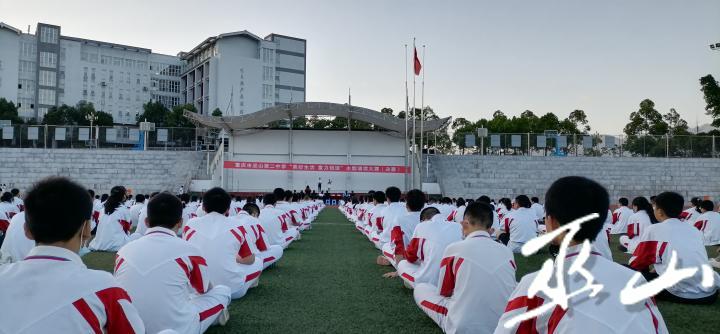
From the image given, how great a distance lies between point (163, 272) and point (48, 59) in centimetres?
7860

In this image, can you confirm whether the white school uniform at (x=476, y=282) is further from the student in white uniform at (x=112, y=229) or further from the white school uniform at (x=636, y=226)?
the student in white uniform at (x=112, y=229)

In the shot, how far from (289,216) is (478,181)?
2398 cm

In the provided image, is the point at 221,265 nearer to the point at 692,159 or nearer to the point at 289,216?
the point at 289,216

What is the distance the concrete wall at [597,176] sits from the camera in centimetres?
3478

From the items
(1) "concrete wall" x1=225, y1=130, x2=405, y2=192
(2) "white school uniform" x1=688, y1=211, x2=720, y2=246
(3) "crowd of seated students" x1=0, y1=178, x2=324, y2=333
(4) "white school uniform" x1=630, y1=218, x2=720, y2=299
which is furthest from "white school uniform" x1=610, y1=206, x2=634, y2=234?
(1) "concrete wall" x1=225, y1=130, x2=405, y2=192

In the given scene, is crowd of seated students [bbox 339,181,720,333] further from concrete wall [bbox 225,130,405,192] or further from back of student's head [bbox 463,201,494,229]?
concrete wall [bbox 225,130,405,192]

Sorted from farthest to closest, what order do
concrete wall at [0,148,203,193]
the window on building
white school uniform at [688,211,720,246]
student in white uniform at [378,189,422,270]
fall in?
the window on building → concrete wall at [0,148,203,193] → white school uniform at [688,211,720,246] → student in white uniform at [378,189,422,270]

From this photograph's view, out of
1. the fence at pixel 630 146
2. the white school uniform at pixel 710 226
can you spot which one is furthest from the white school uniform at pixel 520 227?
the fence at pixel 630 146

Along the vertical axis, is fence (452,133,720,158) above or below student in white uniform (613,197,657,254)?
above

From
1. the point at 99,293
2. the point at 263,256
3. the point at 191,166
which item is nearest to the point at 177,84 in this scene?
the point at 191,166

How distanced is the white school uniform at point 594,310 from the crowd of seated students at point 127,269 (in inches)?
70.2

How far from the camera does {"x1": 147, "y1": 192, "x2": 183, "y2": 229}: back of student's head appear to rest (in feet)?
13.9

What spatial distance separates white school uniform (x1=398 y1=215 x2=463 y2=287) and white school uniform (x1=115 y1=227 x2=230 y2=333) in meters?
2.48

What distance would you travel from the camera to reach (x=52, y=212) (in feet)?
8.14
